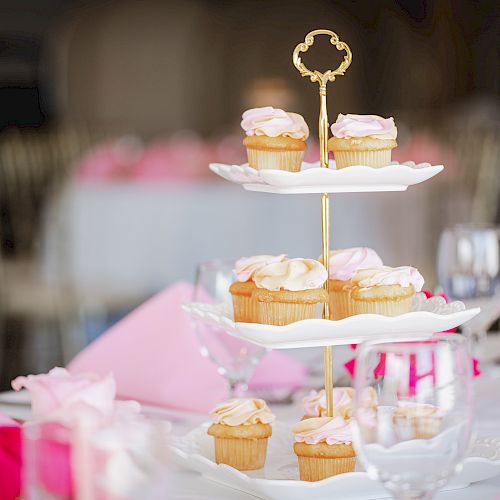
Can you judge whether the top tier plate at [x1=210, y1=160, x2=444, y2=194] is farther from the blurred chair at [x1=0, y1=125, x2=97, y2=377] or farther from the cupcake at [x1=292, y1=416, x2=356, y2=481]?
the blurred chair at [x1=0, y1=125, x2=97, y2=377]

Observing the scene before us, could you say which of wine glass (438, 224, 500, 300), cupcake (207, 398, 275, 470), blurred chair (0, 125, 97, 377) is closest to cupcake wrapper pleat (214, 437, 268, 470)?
cupcake (207, 398, 275, 470)

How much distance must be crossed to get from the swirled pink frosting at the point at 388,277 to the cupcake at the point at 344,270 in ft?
0.08

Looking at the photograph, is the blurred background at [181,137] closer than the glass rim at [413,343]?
No

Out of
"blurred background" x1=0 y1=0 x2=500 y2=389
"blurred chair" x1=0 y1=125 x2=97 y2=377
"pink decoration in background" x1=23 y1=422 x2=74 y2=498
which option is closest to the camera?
"pink decoration in background" x1=23 y1=422 x2=74 y2=498

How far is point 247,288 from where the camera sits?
121 centimetres

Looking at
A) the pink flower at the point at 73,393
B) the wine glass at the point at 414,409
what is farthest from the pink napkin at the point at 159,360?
the wine glass at the point at 414,409

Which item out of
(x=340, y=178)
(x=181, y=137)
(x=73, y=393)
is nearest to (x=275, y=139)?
(x=340, y=178)

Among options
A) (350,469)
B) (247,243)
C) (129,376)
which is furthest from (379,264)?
(247,243)

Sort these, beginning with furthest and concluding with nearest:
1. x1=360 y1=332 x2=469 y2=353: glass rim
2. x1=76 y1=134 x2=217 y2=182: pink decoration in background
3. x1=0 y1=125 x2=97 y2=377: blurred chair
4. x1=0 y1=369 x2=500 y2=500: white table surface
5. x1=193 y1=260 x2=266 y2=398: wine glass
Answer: x1=76 y1=134 x2=217 y2=182: pink decoration in background < x1=0 y1=125 x2=97 y2=377: blurred chair < x1=193 y1=260 x2=266 y2=398: wine glass < x1=0 y1=369 x2=500 y2=500: white table surface < x1=360 y1=332 x2=469 y2=353: glass rim

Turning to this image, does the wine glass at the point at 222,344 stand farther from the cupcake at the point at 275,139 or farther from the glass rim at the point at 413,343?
the glass rim at the point at 413,343

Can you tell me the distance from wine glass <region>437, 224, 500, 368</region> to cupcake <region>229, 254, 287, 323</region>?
525 mm

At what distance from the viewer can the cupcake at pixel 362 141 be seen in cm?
A: 123

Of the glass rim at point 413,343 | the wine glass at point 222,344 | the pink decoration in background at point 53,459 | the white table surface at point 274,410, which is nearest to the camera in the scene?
the pink decoration in background at point 53,459

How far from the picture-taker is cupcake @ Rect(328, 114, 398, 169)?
123 centimetres
